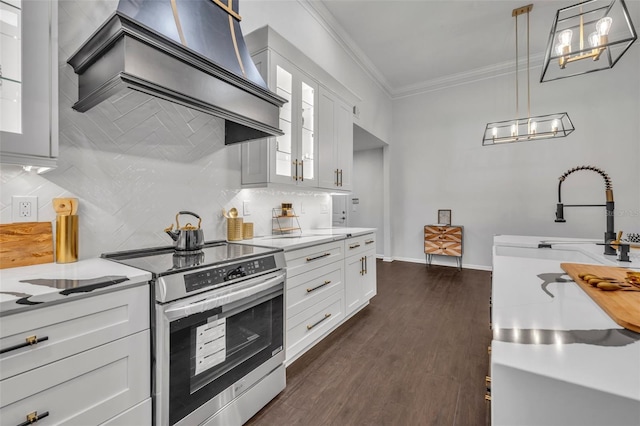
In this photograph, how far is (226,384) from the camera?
1.44m

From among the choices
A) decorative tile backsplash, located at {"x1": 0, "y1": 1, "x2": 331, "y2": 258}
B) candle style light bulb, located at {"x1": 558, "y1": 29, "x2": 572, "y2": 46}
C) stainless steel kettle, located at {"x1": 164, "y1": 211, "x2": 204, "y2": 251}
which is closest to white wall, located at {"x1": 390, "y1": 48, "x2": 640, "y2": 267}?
candle style light bulb, located at {"x1": 558, "y1": 29, "x2": 572, "y2": 46}

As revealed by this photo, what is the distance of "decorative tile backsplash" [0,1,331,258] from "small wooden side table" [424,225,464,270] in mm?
4217

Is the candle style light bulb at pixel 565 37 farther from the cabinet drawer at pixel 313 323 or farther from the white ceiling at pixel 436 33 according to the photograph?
the cabinet drawer at pixel 313 323

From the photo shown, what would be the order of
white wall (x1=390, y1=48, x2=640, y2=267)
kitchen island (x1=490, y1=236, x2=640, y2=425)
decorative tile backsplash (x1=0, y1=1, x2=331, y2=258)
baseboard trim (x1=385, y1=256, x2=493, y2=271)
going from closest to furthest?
kitchen island (x1=490, y1=236, x2=640, y2=425)
decorative tile backsplash (x1=0, y1=1, x2=331, y2=258)
white wall (x1=390, y1=48, x2=640, y2=267)
baseboard trim (x1=385, y1=256, x2=493, y2=271)

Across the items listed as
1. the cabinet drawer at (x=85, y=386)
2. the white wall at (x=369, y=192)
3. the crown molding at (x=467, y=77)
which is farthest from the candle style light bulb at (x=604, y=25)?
the white wall at (x=369, y=192)

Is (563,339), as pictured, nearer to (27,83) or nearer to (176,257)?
(176,257)

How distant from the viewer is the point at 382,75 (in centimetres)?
521

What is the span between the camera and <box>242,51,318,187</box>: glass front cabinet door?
2221mm

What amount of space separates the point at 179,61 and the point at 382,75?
4.67 m

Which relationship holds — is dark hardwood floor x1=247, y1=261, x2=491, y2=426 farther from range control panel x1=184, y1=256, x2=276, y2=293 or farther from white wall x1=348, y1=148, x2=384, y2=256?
white wall x1=348, y1=148, x2=384, y2=256

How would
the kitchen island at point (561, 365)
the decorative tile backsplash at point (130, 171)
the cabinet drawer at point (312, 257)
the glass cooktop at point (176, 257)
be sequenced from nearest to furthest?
the kitchen island at point (561, 365), the glass cooktop at point (176, 257), the decorative tile backsplash at point (130, 171), the cabinet drawer at point (312, 257)

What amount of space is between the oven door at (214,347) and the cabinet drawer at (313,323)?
0.78 feet

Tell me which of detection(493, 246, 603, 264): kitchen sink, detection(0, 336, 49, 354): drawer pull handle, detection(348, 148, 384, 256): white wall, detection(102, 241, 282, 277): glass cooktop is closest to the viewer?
detection(0, 336, 49, 354): drawer pull handle

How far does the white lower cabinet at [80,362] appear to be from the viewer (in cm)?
88
